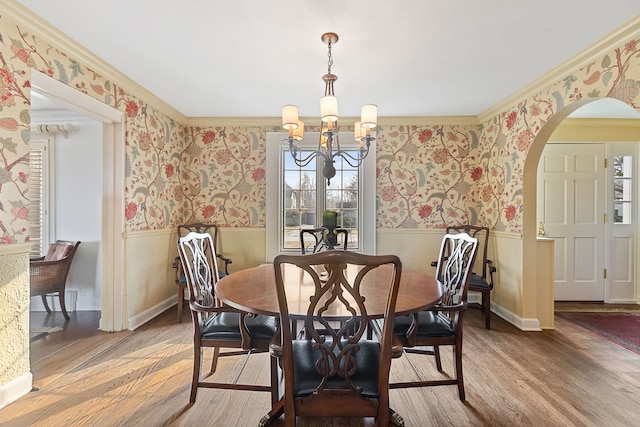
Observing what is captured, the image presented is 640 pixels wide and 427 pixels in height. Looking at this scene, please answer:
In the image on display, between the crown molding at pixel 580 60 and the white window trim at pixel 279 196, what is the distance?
151 cm

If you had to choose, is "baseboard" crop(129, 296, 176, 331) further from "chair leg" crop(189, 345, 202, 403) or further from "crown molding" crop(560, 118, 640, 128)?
"crown molding" crop(560, 118, 640, 128)

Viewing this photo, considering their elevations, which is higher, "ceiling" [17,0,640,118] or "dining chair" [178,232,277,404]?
"ceiling" [17,0,640,118]

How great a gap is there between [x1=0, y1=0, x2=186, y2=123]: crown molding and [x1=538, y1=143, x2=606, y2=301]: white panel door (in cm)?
455

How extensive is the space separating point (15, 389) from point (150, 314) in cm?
136

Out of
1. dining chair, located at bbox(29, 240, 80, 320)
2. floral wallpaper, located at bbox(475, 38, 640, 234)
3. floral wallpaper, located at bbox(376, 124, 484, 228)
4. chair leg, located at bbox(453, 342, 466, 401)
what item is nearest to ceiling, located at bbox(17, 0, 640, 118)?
floral wallpaper, located at bbox(475, 38, 640, 234)

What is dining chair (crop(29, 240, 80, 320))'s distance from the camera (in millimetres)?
2971

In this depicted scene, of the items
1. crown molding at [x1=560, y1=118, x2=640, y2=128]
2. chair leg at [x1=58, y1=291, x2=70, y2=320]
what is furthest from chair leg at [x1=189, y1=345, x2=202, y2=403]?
crown molding at [x1=560, y1=118, x2=640, y2=128]

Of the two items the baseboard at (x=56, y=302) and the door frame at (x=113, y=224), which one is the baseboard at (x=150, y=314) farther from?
the baseboard at (x=56, y=302)

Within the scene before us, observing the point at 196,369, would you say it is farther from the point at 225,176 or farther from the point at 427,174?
the point at 427,174

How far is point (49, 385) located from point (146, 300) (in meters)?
1.22

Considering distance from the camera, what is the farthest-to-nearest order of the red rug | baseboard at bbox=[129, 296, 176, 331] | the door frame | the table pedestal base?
baseboard at bbox=[129, 296, 176, 331], the door frame, the red rug, the table pedestal base

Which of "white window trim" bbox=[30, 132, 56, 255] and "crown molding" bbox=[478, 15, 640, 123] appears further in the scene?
"white window trim" bbox=[30, 132, 56, 255]

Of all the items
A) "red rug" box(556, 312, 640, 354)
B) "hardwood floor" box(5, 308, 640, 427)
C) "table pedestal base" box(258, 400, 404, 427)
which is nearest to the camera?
"table pedestal base" box(258, 400, 404, 427)

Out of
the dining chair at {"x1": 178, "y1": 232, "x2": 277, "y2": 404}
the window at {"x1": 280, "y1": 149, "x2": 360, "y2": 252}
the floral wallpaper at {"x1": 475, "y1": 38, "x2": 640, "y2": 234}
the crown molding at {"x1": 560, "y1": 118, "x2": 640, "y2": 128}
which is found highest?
the crown molding at {"x1": 560, "y1": 118, "x2": 640, "y2": 128}
